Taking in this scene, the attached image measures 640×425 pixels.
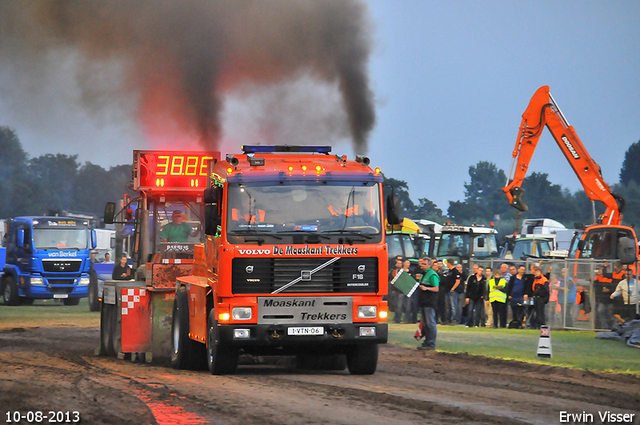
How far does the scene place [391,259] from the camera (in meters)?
35.1

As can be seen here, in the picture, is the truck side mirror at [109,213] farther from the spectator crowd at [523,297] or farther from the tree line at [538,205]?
the tree line at [538,205]

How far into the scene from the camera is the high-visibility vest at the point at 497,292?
26297 millimetres

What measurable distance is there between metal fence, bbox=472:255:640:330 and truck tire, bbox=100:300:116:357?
41.5ft

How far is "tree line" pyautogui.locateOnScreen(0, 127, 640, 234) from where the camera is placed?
117750 millimetres

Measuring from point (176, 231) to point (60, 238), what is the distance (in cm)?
1966

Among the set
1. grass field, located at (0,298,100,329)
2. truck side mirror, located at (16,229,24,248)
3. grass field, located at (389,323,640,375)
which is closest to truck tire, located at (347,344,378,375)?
grass field, located at (389,323,640,375)

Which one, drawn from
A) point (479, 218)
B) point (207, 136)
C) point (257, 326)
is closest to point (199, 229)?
point (257, 326)

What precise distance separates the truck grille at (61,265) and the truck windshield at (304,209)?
2409cm

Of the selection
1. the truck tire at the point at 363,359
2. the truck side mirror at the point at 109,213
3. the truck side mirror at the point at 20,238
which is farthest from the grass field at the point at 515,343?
the truck side mirror at the point at 109,213

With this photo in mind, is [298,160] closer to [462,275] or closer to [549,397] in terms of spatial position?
[549,397]

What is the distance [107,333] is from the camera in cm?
1803

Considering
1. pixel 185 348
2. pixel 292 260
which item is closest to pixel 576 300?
pixel 185 348

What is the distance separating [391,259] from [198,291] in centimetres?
2101

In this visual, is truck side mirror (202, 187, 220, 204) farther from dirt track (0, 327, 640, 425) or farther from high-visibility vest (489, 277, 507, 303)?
high-visibility vest (489, 277, 507, 303)
